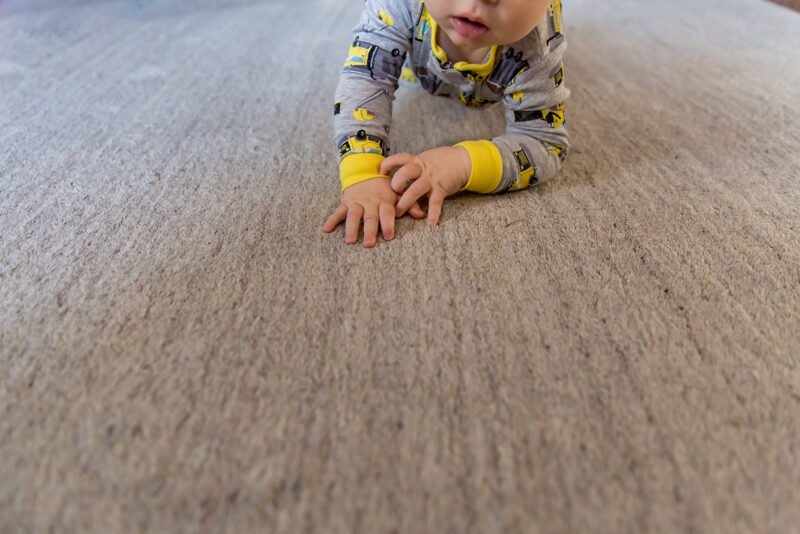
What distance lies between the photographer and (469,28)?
1.58ft

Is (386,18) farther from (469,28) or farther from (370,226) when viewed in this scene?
(370,226)

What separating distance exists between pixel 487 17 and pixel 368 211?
23 centimetres

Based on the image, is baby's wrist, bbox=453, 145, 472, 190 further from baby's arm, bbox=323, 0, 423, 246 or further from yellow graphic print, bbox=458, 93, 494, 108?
yellow graphic print, bbox=458, 93, 494, 108

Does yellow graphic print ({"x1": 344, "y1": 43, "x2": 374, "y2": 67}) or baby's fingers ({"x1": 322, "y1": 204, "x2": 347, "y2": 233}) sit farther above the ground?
yellow graphic print ({"x1": 344, "y1": 43, "x2": 374, "y2": 67})

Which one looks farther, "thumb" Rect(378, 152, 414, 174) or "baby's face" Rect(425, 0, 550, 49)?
"thumb" Rect(378, 152, 414, 174)

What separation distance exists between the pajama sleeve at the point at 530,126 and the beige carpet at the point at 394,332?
0.10 feet

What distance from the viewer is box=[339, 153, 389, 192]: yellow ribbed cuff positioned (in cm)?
57

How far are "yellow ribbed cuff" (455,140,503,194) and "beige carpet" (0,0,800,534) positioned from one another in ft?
0.08

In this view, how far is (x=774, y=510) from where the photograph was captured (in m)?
0.31

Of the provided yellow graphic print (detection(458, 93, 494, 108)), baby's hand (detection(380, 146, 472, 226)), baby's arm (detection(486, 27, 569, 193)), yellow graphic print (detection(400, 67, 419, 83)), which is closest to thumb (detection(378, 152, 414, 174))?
baby's hand (detection(380, 146, 472, 226))

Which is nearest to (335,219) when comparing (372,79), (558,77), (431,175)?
(431,175)

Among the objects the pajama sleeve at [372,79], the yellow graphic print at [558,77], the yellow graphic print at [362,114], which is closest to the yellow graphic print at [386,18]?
the pajama sleeve at [372,79]

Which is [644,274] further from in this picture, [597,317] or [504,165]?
[504,165]

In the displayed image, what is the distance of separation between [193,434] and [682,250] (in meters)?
0.49
